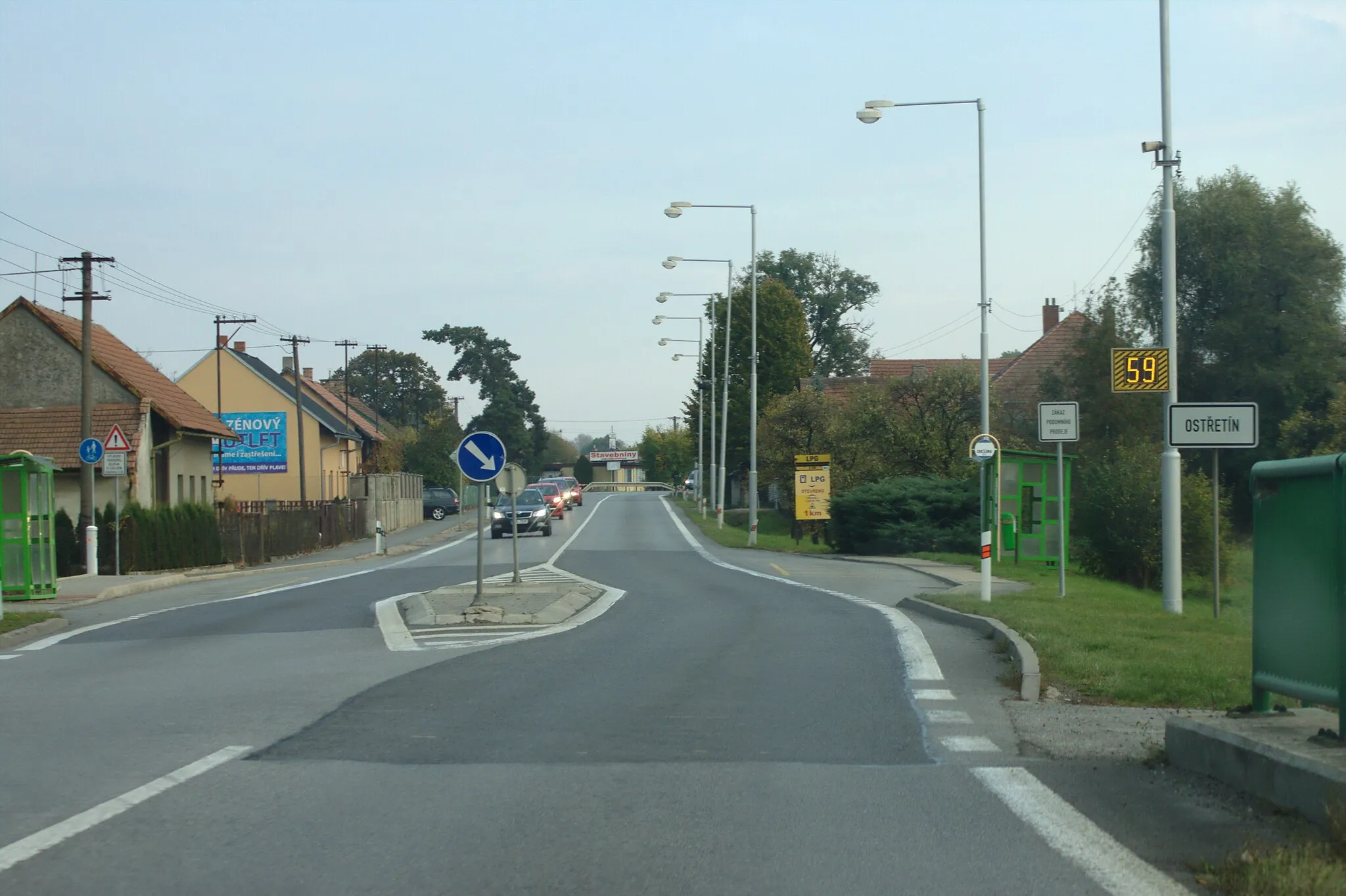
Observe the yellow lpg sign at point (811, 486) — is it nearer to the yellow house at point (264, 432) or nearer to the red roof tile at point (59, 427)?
the red roof tile at point (59, 427)

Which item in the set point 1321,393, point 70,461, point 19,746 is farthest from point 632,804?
point 1321,393

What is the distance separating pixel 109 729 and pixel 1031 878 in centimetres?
620

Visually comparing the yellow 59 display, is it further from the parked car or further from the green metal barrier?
the parked car

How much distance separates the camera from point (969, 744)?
309 inches

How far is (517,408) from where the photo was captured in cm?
11319

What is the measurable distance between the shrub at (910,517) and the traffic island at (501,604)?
1379 centimetres

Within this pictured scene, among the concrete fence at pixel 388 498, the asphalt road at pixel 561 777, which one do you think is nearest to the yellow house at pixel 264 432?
the concrete fence at pixel 388 498

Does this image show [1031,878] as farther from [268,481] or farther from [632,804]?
[268,481]

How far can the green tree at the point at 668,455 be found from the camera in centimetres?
11625

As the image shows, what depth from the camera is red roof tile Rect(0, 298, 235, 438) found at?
39.6 meters

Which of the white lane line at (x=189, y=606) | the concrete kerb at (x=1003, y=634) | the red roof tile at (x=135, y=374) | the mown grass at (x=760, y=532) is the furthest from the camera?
the red roof tile at (x=135, y=374)

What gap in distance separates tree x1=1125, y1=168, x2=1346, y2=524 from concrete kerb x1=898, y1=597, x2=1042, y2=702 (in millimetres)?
27149

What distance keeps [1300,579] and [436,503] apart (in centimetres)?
6731

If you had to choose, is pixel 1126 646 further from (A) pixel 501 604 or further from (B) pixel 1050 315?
(B) pixel 1050 315
